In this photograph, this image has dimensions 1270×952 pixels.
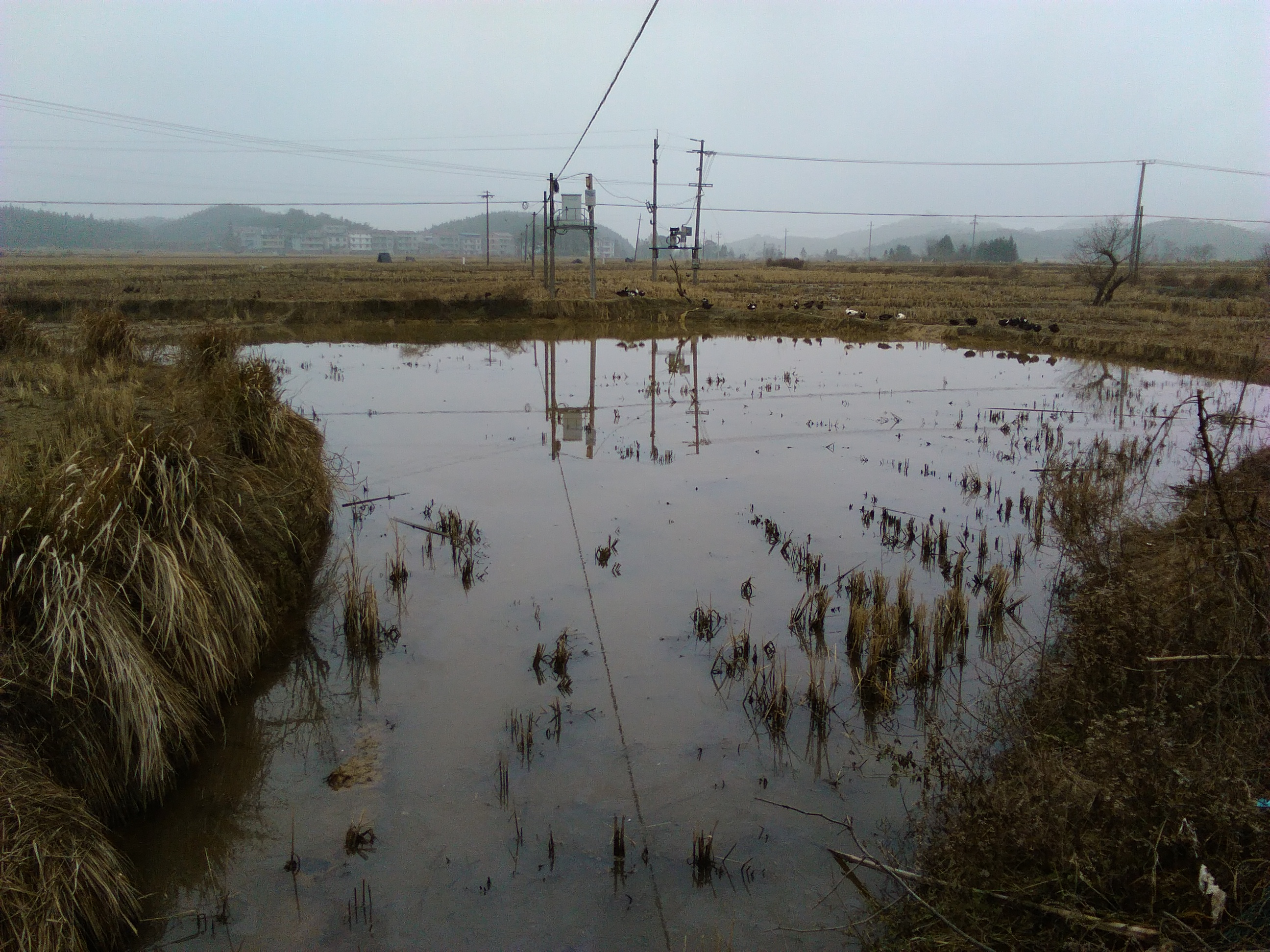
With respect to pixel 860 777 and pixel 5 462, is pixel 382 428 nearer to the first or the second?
pixel 5 462

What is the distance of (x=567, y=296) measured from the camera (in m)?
37.7

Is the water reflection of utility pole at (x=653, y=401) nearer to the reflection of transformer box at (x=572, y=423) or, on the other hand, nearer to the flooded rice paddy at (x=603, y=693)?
the flooded rice paddy at (x=603, y=693)

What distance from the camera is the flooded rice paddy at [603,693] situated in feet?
14.1

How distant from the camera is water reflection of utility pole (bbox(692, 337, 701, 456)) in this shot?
14.0 metres

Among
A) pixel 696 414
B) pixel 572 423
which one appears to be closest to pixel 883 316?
pixel 696 414

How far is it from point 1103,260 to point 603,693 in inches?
1979

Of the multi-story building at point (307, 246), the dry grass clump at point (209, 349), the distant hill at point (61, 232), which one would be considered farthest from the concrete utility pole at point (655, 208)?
the multi-story building at point (307, 246)

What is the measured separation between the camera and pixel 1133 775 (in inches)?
143

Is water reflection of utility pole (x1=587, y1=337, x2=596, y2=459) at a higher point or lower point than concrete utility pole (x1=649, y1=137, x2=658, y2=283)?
lower

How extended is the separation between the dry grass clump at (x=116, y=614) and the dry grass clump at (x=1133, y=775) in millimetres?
3843

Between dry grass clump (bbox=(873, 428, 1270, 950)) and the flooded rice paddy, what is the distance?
54cm

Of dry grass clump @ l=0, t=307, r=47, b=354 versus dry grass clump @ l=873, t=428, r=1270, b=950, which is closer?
dry grass clump @ l=873, t=428, r=1270, b=950

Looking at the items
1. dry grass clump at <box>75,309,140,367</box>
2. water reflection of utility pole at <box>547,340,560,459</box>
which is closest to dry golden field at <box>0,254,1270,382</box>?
water reflection of utility pole at <box>547,340,560,459</box>

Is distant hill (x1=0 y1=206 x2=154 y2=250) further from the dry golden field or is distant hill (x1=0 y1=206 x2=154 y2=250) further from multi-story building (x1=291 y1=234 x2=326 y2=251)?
the dry golden field
